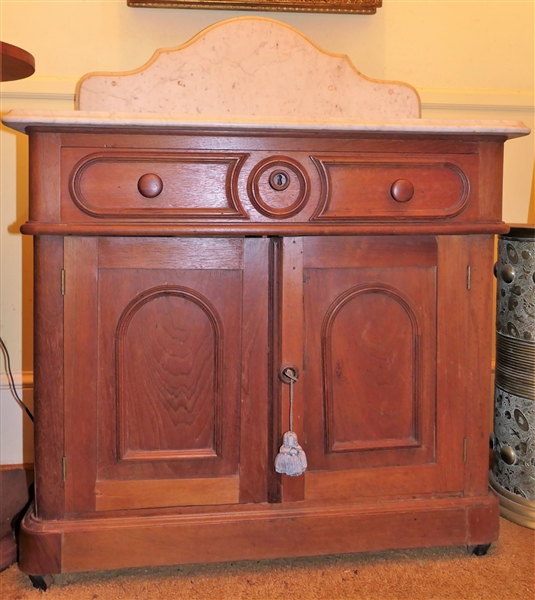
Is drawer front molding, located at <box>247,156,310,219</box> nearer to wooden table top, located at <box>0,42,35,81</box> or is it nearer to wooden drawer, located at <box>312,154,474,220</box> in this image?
wooden drawer, located at <box>312,154,474,220</box>

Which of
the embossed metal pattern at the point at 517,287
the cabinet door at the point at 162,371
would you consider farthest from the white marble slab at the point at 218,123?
the embossed metal pattern at the point at 517,287

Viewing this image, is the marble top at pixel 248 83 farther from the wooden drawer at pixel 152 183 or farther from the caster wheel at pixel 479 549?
the caster wheel at pixel 479 549

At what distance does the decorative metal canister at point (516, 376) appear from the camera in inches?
53.6

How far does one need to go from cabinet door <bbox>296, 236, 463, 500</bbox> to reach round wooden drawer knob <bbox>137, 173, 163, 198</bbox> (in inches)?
11.1

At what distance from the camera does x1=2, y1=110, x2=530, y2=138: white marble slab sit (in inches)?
39.9

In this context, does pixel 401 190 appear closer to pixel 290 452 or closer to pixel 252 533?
pixel 290 452

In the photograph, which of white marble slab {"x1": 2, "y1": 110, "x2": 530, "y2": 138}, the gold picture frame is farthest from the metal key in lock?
the gold picture frame

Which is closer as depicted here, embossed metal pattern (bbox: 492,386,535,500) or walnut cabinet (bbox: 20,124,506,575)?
walnut cabinet (bbox: 20,124,506,575)

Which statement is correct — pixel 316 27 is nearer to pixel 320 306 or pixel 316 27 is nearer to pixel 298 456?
pixel 320 306

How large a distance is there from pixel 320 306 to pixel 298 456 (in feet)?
0.90

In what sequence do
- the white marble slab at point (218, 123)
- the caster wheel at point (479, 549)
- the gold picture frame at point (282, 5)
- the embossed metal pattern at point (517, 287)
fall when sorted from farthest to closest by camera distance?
the gold picture frame at point (282, 5) → the embossed metal pattern at point (517, 287) → the caster wheel at point (479, 549) → the white marble slab at point (218, 123)

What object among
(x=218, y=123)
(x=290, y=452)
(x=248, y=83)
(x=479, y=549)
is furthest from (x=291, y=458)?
(x=248, y=83)

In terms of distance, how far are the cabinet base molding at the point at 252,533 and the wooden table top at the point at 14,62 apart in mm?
871

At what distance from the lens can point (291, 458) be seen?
110 cm
